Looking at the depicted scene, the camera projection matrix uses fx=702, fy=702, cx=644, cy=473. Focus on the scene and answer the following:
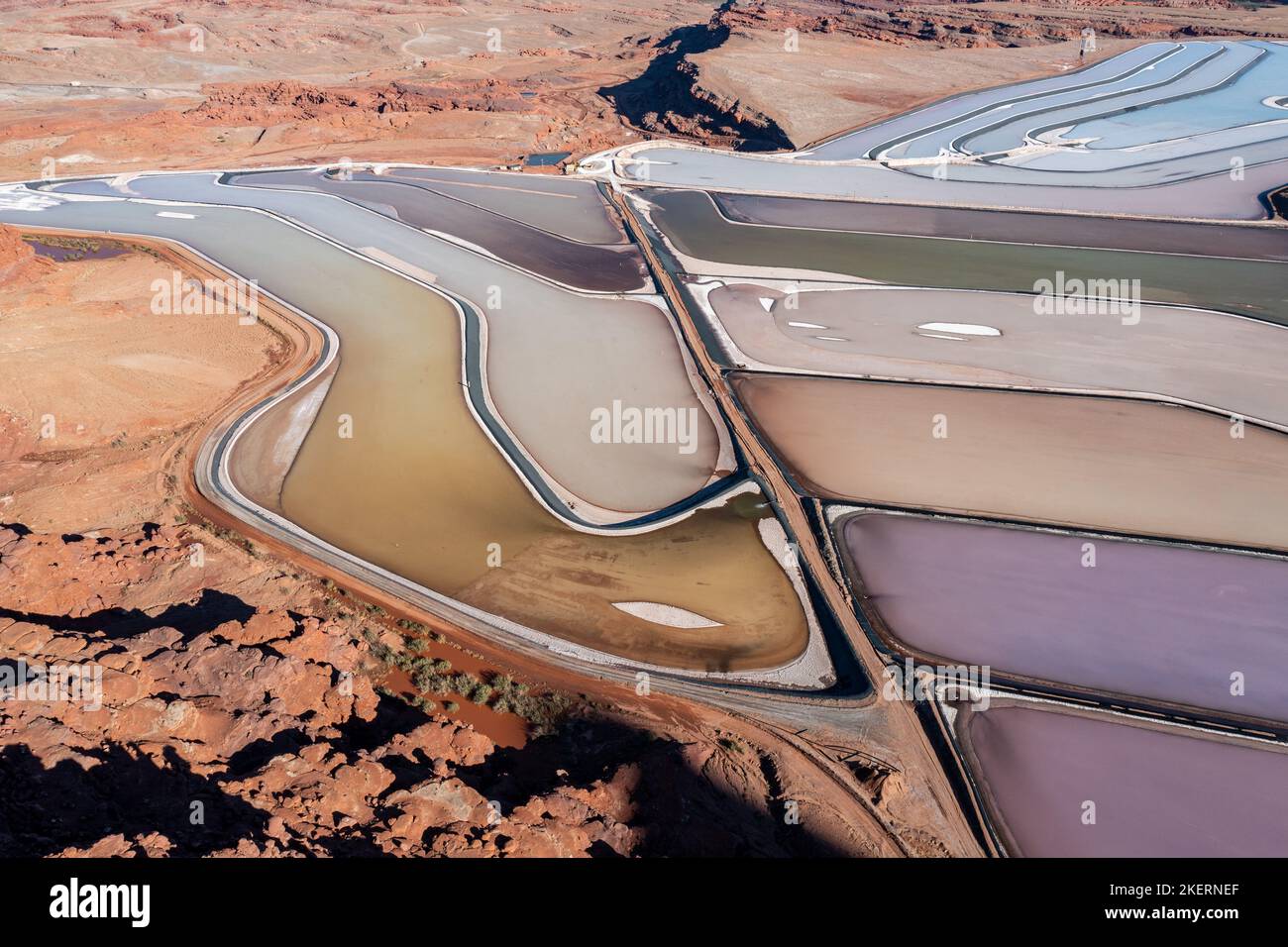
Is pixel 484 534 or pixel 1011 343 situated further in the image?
pixel 1011 343

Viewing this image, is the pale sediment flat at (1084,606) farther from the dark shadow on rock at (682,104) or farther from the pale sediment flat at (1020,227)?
the dark shadow on rock at (682,104)

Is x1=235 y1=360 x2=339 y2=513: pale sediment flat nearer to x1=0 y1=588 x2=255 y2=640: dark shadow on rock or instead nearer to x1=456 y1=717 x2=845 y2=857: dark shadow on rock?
x1=0 y1=588 x2=255 y2=640: dark shadow on rock

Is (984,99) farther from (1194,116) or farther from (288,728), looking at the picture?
(288,728)

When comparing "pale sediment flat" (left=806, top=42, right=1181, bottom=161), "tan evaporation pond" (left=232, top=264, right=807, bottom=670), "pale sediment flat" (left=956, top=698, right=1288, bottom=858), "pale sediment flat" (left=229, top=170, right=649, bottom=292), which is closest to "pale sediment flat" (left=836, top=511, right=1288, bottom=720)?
"pale sediment flat" (left=956, top=698, right=1288, bottom=858)

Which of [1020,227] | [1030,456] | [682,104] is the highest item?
[682,104]

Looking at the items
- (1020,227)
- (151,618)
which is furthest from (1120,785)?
(1020,227)

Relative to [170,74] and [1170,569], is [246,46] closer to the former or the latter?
[170,74]
